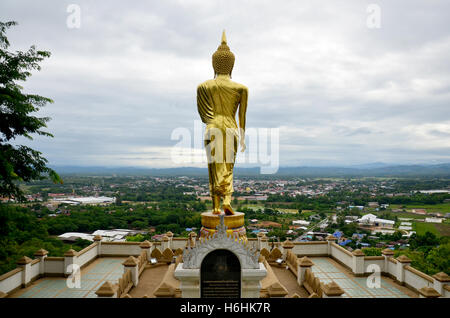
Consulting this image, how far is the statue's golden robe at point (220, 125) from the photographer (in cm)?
957

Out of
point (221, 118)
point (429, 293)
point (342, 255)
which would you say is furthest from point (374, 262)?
point (221, 118)

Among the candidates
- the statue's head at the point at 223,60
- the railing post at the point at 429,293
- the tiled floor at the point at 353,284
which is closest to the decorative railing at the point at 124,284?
the tiled floor at the point at 353,284

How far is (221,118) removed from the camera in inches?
383

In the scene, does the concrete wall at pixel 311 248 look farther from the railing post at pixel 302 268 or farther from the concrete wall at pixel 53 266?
the concrete wall at pixel 53 266

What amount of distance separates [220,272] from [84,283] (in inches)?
240

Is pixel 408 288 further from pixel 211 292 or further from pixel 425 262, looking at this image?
pixel 425 262

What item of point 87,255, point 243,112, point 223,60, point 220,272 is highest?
point 223,60

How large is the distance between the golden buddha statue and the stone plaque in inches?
92.2

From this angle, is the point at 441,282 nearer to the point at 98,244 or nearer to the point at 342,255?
the point at 342,255

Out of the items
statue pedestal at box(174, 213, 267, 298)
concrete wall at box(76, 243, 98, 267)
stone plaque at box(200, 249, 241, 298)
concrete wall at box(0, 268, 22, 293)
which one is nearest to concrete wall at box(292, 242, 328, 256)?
statue pedestal at box(174, 213, 267, 298)

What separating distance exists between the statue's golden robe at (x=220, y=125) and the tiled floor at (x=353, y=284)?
205 inches

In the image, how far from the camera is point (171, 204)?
5275 centimetres
